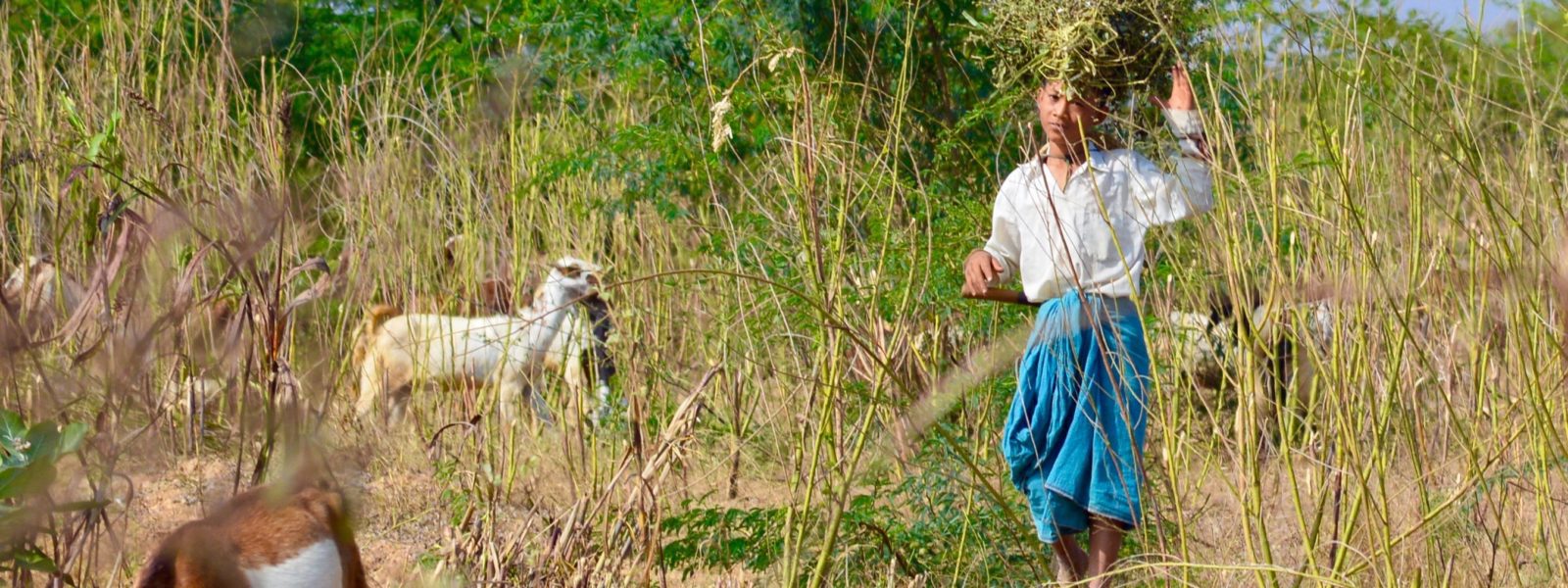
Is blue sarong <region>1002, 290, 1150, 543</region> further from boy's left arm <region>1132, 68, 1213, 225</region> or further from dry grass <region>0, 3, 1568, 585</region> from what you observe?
boy's left arm <region>1132, 68, 1213, 225</region>

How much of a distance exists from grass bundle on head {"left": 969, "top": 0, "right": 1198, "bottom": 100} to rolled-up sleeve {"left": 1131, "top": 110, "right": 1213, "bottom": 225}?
0.39ft

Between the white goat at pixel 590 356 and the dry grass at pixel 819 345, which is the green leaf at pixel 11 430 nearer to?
the dry grass at pixel 819 345

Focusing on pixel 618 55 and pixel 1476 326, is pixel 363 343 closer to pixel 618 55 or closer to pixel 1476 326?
pixel 618 55

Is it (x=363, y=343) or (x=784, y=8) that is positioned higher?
(x=784, y=8)

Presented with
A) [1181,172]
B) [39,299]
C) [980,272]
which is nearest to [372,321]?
[980,272]

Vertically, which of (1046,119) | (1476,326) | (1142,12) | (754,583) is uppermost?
(1142,12)

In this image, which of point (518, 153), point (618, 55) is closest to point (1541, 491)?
point (618, 55)

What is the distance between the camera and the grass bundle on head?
280cm

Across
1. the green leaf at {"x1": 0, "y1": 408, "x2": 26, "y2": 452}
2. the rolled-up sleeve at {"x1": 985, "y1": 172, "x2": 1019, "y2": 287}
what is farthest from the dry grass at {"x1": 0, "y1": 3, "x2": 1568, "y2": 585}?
the rolled-up sleeve at {"x1": 985, "y1": 172, "x2": 1019, "y2": 287}

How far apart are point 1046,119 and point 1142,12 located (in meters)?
0.27

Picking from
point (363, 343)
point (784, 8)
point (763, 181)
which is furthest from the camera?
point (363, 343)

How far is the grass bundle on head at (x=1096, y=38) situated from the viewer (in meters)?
2.80

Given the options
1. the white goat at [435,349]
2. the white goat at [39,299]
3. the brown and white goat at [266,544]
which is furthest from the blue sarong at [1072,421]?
the white goat at [435,349]

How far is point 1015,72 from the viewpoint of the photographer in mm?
3051
